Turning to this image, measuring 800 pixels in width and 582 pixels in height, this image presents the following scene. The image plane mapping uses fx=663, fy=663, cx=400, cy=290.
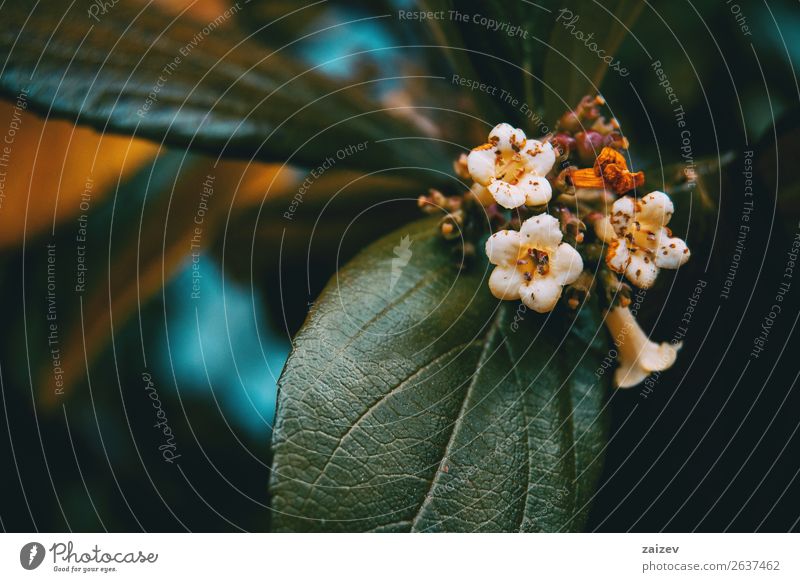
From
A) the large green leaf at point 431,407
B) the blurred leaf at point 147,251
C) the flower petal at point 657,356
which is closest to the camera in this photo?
the large green leaf at point 431,407

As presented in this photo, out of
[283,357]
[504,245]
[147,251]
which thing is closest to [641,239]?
[504,245]

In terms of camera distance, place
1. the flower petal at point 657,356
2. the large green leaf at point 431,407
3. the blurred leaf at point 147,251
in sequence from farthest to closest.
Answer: the blurred leaf at point 147,251, the flower petal at point 657,356, the large green leaf at point 431,407

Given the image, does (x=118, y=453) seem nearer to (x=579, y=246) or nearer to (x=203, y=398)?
(x=203, y=398)

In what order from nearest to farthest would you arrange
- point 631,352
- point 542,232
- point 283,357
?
point 542,232, point 631,352, point 283,357

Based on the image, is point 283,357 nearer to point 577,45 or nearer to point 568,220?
point 568,220

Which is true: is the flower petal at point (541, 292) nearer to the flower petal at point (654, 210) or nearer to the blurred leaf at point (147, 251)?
the flower petal at point (654, 210)

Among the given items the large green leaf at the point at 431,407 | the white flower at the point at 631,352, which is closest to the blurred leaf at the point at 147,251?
the large green leaf at the point at 431,407
